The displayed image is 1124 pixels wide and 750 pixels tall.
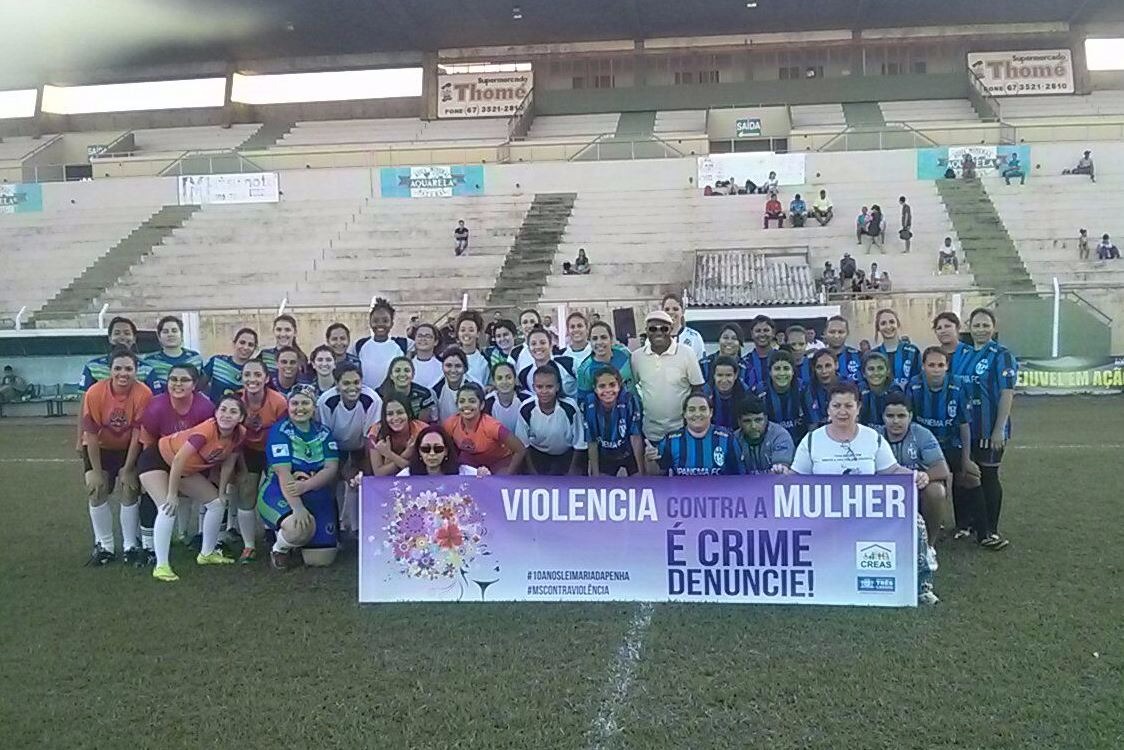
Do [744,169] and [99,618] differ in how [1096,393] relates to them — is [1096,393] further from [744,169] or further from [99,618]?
[99,618]

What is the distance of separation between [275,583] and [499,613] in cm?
168

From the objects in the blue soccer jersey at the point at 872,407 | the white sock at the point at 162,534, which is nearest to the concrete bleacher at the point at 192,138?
the white sock at the point at 162,534

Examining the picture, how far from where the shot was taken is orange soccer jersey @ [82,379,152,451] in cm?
684

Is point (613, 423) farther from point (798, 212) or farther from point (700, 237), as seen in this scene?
point (798, 212)

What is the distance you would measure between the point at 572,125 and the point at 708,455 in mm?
29295

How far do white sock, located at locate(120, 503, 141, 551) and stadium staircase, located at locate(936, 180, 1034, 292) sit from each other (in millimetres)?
17910

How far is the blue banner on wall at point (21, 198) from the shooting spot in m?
28.6

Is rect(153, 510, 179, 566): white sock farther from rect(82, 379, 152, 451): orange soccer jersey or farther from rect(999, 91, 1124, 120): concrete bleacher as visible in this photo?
rect(999, 91, 1124, 120): concrete bleacher

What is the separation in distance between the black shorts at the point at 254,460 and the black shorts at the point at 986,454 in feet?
16.7

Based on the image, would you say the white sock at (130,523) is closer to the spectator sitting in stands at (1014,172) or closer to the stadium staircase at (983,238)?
the stadium staircase at (983,238)

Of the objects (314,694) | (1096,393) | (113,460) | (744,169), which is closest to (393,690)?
(314,694)

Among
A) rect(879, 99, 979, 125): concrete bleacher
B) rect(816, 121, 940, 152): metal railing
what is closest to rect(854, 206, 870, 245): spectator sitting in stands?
rect(816, 121, 940, 152): metal railing

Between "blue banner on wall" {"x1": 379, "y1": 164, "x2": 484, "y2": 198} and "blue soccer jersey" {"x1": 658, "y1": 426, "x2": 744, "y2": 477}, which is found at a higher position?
"blue banner on wall" {"x1": 379, "y1": 164, "x2": 484, "y2": 198}

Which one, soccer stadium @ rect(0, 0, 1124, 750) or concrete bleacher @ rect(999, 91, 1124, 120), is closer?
soccer stadium @ rect(0, 0, 1124, 750)
